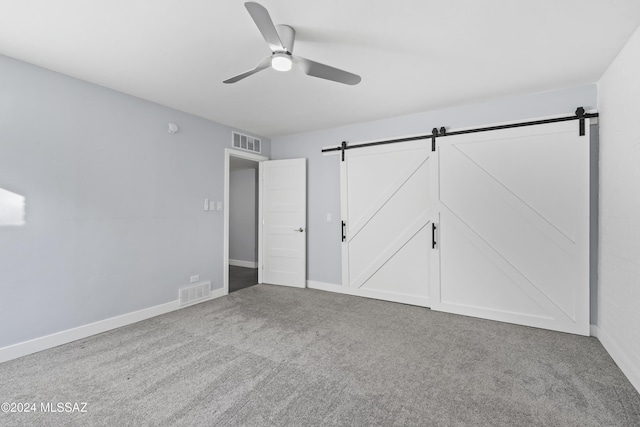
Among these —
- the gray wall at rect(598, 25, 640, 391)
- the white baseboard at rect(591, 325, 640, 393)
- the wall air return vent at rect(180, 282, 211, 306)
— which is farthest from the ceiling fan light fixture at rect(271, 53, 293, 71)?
the white baseboard at rect(591, 325, 640, 393)

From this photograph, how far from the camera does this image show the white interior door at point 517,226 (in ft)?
9.57

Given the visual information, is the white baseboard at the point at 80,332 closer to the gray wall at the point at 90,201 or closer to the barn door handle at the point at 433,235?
the gray wall at the point at 90,201

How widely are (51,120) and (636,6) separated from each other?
15.4 ft

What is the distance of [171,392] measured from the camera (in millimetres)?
1963

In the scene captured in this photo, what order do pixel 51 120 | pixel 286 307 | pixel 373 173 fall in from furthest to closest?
pixel 373 173 → pixel 286 307 → pixel 51 120

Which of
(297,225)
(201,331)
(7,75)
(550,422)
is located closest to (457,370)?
(550,422)

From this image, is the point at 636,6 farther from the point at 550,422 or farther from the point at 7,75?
the point at 7,75

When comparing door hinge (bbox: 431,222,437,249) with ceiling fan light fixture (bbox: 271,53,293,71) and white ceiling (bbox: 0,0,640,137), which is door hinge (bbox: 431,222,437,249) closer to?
white ceiling (bbox: 0,0,640,137)

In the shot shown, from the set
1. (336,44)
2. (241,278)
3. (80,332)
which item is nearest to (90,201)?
(80,332)

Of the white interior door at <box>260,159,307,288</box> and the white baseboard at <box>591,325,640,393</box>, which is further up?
the white interior door at <box>260,159,307,288</box>

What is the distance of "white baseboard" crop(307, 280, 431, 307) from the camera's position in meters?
3.78

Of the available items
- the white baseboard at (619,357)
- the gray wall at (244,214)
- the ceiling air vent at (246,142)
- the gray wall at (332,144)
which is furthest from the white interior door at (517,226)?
the gray wall at (244,214)

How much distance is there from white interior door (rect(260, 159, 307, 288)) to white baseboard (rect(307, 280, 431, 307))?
0.27 meters

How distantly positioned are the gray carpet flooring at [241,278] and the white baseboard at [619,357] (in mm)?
4453
